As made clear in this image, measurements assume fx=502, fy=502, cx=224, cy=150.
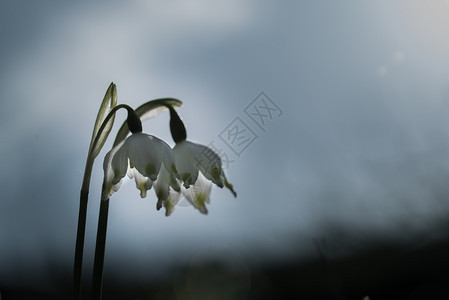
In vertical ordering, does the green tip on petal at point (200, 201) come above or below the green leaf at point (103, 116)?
below

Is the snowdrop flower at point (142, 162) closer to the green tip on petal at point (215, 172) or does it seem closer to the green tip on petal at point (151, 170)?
the green tip on petal at point (151, 170)

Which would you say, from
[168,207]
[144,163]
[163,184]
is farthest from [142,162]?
[168,207]

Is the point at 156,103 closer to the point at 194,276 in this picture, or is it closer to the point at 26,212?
the point at 26,212

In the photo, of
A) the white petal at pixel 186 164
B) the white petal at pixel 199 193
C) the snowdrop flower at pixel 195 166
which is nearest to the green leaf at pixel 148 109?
the snowdrop flower at pixel 195 166

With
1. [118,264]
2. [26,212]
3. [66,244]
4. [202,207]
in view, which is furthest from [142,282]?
[202,207]

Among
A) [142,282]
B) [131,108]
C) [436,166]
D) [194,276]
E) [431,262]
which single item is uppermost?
[142,282]

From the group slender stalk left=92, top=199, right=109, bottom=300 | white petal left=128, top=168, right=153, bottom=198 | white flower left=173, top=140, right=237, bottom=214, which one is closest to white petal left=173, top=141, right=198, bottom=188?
white flower left=173, top=140, right=237, bottom=214
